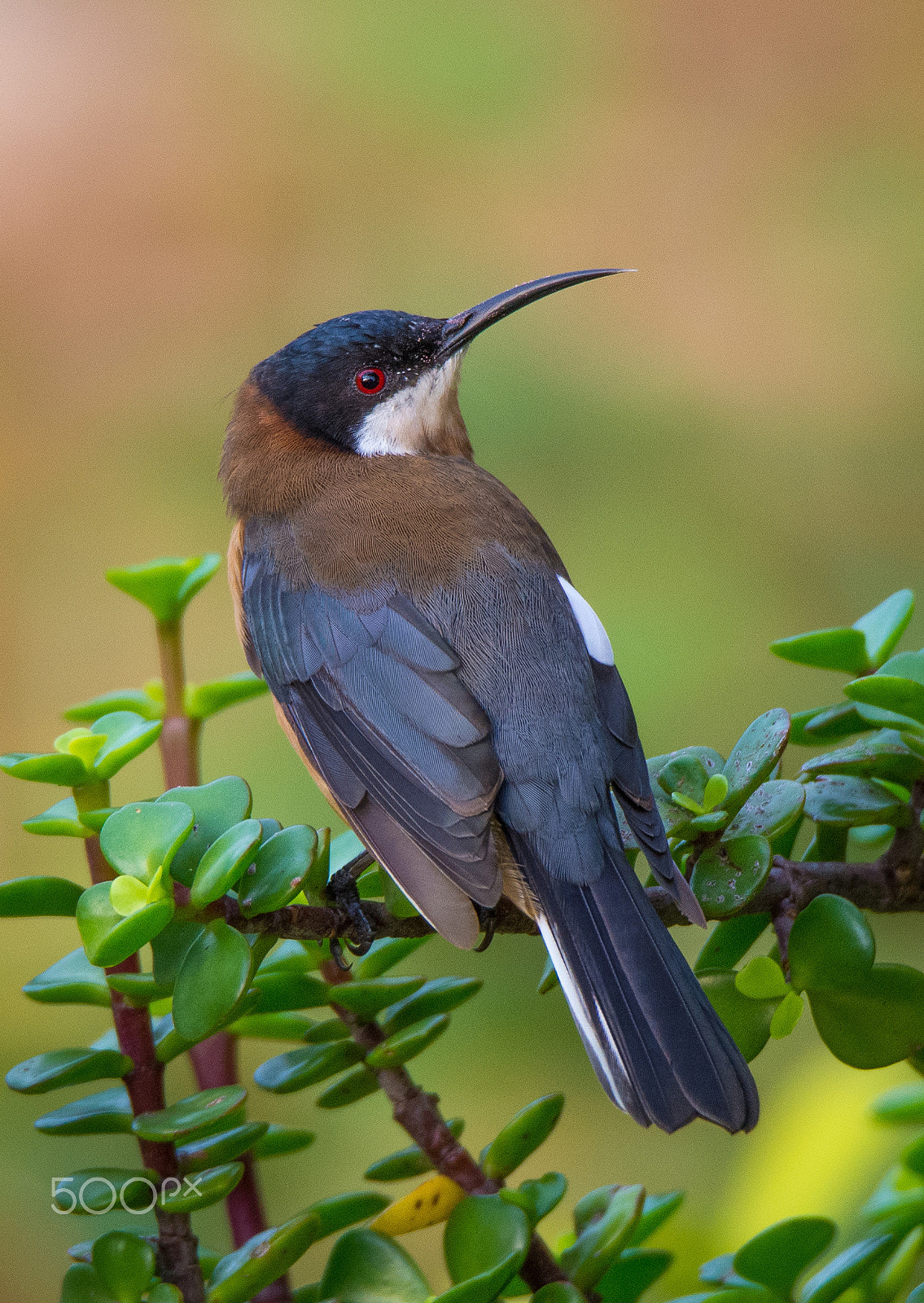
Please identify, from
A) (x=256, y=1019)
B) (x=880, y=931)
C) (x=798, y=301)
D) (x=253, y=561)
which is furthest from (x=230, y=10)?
(x=256, y=1019)

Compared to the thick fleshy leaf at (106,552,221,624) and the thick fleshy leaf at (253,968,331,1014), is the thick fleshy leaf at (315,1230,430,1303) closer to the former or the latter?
the thick fleshy leaf at (253,968,331,1014)

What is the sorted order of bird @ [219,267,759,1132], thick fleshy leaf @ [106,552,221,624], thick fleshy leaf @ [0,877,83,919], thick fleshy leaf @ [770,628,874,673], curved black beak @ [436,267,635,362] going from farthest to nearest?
curved black beak @ [436,267,635,362]
thick fleshy leaf @ [106,552,221,624]
bird @ [219,267,759,1132]
thick fleshy leaf @ [770,628,874,673]
thick fleshy leaf @ [0,877,83,919]

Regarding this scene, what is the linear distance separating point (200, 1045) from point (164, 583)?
1.86ft

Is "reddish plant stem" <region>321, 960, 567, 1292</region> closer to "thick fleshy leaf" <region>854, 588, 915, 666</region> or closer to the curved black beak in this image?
"thick fleshy leaf" <region>854, 588, 915, 666</region>

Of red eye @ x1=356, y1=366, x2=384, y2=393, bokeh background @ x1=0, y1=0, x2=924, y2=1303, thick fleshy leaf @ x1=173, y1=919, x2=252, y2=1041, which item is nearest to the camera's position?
thick fleshy leaf @ x1=173, y1=919, x2=252, y2=1041

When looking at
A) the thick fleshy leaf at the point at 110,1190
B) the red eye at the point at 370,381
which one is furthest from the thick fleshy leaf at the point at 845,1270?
the red eye at the point at 370,381

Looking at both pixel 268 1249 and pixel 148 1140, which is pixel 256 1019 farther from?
pixel 268 1249

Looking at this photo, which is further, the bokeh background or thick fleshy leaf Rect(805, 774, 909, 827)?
the bokeh background

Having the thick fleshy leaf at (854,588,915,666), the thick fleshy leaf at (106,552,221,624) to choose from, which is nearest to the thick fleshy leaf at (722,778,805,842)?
the thick fleshy leaf at (854,588,915,666)

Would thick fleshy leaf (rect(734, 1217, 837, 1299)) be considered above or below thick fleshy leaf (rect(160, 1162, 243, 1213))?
below

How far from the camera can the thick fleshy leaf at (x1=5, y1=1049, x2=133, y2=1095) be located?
3.98ft

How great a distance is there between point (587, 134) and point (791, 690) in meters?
1.97

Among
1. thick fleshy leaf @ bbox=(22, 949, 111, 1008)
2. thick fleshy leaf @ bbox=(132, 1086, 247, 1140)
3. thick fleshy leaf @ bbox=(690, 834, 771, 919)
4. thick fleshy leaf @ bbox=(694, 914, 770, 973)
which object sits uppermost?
thick fleshy leaf @ bbox=(22, 949, 111, 1008)

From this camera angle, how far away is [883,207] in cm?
413
